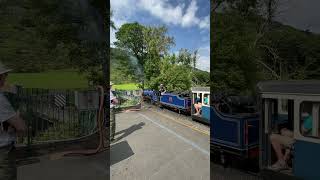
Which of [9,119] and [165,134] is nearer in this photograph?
[9,119]

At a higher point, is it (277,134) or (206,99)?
Answer: (206,99)

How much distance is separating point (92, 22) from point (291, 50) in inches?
80.5

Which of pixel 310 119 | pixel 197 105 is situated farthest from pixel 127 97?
pixel 310 119

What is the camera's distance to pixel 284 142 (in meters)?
2.54

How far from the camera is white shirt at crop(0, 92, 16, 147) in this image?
254cm

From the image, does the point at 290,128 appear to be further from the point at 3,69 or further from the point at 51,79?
the point at 3,69

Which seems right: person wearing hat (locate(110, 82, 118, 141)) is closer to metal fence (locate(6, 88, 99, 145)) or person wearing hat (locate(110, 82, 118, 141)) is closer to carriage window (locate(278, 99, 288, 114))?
metal fence (locate(6, 88, 99, 145))

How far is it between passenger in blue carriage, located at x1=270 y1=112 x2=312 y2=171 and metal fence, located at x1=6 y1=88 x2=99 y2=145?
6.20ft

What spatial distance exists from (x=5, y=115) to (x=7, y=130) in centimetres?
15

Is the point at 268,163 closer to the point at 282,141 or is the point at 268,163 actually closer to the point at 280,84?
the point at 282,141

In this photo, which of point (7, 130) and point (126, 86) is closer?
point (7, 130)

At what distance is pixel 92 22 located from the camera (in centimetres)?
345

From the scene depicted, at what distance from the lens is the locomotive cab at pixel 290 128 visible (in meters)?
2.22

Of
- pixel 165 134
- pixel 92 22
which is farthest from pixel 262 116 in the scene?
pixel 92 22
